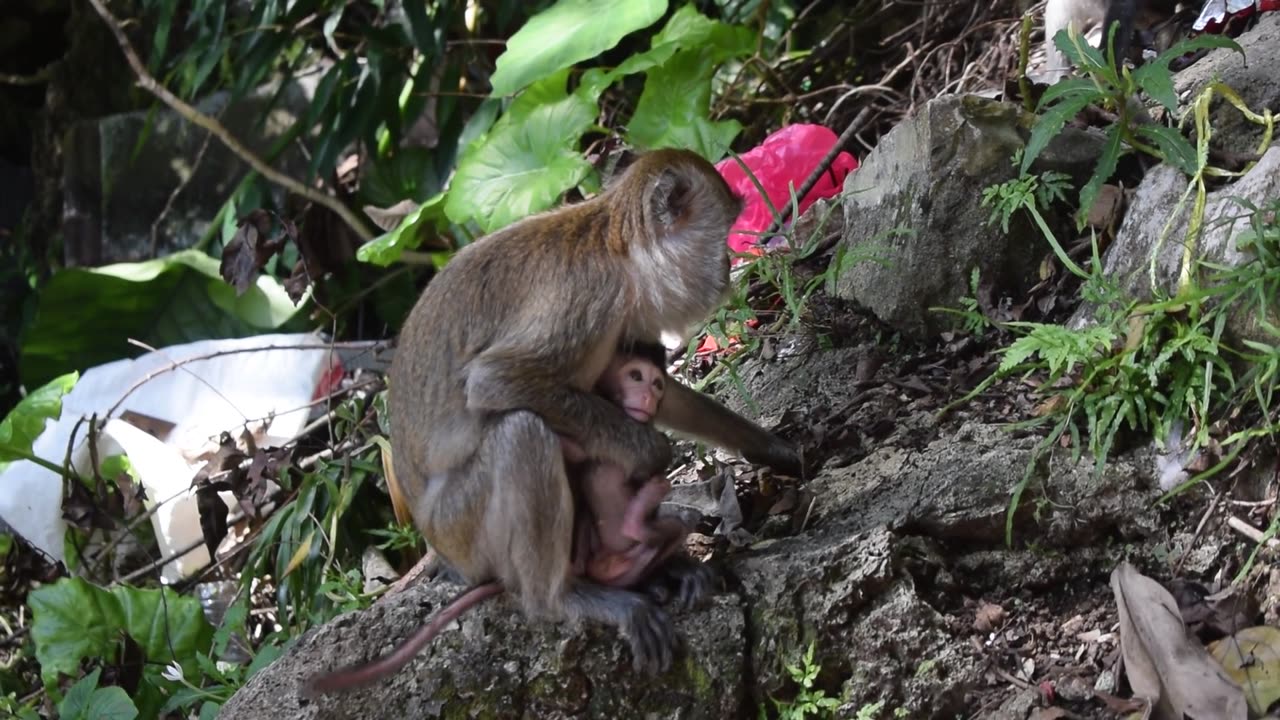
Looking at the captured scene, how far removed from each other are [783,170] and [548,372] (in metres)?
2.57

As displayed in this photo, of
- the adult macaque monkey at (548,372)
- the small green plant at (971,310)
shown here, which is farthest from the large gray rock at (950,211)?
the adult macaque monkey at (548,372)

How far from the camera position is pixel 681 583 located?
3.46 meters

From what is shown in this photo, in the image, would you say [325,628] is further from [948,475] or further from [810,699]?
[948,475]

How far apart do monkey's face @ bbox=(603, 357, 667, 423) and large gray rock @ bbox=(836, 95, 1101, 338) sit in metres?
1.08

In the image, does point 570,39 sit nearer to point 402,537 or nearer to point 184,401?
point 402,537

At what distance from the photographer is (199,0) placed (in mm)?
7684

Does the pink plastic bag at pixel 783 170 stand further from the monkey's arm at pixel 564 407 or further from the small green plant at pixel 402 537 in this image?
the monkey's arm at pixel 564 407

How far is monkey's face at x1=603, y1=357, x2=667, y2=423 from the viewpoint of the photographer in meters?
3.72

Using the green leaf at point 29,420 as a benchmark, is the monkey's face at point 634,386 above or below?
above

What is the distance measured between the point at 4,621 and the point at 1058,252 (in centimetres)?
540

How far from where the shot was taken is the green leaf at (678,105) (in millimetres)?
6117

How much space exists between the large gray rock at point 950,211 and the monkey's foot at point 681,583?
1.44 metres

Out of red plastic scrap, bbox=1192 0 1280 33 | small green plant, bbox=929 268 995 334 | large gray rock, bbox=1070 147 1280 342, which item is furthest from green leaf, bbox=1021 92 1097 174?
red plastic scrap, bbox=1192 0 1280 33

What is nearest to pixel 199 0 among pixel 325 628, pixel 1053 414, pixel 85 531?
pixel 85 531
